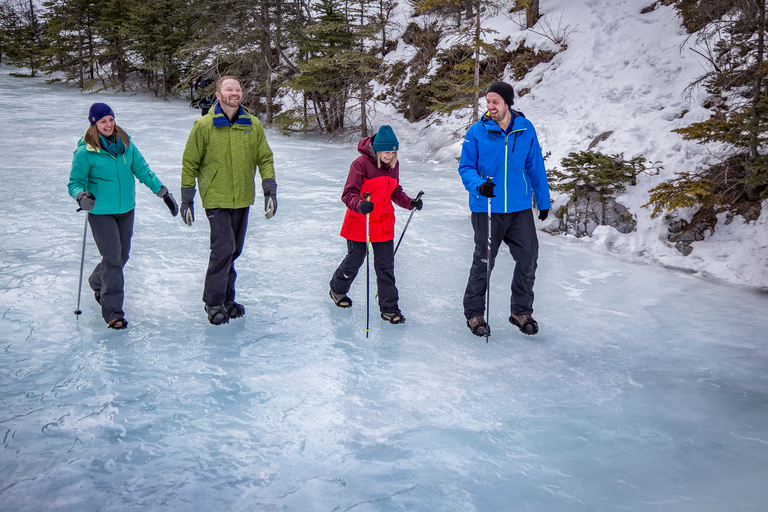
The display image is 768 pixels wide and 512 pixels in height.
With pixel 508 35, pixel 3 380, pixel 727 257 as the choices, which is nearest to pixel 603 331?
pixel 727 257

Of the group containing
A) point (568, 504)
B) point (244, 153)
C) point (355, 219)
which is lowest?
point (568, 504)

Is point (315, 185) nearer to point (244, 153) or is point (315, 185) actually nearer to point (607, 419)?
point (244, 153)

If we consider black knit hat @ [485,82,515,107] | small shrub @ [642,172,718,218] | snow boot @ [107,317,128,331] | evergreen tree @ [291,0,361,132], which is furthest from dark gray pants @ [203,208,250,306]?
evergreen tree @ [291,0,361,132]

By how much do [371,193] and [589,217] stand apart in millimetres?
4691

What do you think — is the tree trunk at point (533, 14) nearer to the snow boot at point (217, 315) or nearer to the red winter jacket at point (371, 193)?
the red winter jacket at point (371, 193)

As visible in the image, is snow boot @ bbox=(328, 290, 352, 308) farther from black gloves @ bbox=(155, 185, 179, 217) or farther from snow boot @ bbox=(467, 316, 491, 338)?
black gloves @ bbox=(155, 185, 179, 217)

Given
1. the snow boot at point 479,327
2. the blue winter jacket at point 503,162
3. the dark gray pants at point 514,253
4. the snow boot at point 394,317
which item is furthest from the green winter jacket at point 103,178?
the snow boot at point 479,327

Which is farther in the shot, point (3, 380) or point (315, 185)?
point (315, 185)

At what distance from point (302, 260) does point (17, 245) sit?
3.42 meters

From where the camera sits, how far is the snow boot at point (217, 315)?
4.58 m

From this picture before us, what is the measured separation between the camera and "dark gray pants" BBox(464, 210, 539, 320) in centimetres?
430

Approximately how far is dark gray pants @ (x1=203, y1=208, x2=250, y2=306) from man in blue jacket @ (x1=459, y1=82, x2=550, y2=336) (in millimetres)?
1932

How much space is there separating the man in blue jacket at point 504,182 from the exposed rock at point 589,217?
12.3ft

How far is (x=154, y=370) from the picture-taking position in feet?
12.6
